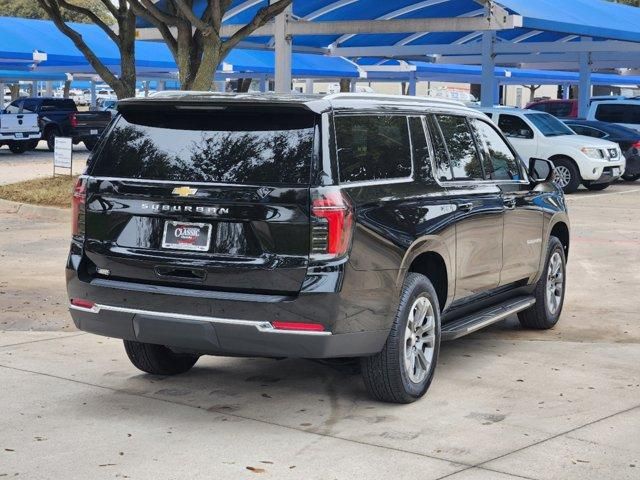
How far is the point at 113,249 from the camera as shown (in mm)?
6750

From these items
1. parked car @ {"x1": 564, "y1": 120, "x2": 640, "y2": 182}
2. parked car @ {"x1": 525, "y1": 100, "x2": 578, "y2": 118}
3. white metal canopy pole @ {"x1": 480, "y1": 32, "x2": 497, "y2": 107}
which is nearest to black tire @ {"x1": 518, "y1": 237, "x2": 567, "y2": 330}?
parked car @ {"x1": 564, "y1": 120, "x2": 640, "y2": 182}

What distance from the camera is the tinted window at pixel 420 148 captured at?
7.33m

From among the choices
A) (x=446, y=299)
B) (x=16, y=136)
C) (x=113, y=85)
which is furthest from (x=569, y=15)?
(x=446, y=299)

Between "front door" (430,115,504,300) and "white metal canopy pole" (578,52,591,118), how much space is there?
1103 inches

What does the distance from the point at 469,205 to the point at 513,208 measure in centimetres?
86

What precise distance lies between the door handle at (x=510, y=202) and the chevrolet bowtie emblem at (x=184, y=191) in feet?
9.01

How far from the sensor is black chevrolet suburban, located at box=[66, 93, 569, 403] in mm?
6293

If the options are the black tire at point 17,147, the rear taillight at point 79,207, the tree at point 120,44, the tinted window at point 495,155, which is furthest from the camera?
the black tire at point 17,147

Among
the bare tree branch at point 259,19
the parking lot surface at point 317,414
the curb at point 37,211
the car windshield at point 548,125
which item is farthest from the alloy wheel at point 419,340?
the car windshield at point 548,125

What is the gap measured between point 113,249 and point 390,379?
5.80ft

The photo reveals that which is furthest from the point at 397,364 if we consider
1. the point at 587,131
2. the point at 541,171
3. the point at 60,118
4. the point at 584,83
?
the point at 60,118

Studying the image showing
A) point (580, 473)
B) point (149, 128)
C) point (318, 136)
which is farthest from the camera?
point (149, 128)

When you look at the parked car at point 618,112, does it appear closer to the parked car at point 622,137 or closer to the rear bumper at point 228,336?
the parked car at point 622,137

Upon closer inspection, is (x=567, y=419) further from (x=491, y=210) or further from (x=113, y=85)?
(x=113, y=85)
